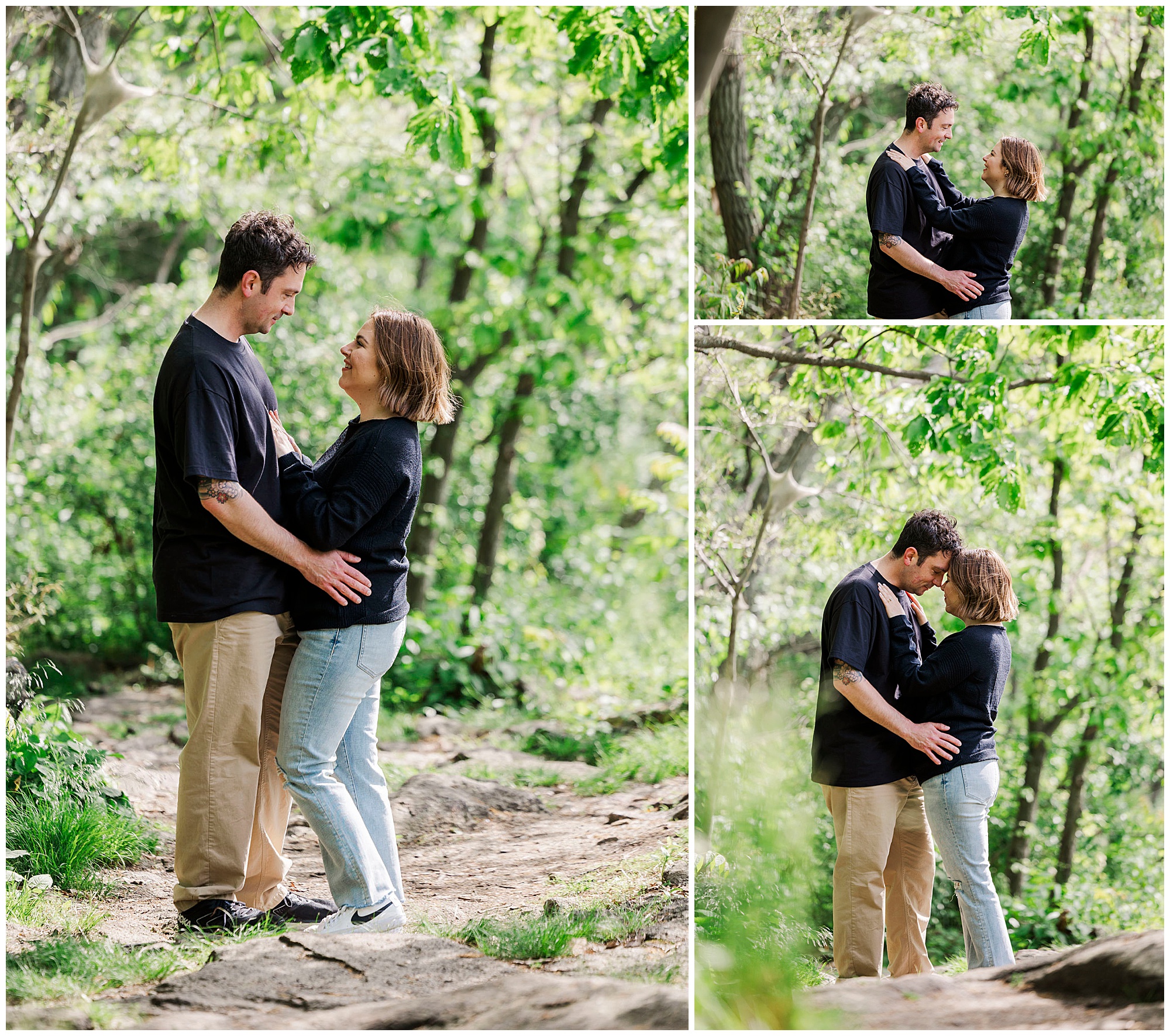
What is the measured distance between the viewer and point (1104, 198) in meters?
3.12

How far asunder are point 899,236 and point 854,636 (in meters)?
1.17

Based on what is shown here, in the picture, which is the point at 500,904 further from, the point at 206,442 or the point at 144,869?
the point at 206,442

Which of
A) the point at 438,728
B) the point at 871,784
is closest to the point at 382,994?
the point at 871,784

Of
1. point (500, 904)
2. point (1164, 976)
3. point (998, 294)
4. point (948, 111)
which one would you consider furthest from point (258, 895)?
point (948, 111)

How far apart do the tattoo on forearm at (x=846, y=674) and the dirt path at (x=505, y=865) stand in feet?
2.67

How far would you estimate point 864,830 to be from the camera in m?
2.76

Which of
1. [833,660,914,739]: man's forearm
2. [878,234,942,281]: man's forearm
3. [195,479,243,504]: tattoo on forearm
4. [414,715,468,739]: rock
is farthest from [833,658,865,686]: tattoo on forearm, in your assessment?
[414,715,468,739]: rock

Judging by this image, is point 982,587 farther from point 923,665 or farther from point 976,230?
point 976,230

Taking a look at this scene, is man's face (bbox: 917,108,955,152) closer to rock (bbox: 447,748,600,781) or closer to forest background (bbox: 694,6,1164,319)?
forest background (bbox: 694,6,1164,319)

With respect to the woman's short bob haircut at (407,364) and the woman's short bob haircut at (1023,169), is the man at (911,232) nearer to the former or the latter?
the woman's short bob haircut at (1023,169)

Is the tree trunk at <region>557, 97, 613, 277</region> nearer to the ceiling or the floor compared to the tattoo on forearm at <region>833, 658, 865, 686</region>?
nearer to the ceiling

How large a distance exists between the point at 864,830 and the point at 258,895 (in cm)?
176

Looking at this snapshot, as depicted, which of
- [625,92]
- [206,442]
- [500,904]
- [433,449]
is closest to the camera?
[206,442]

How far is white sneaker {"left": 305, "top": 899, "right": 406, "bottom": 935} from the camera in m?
2.73
